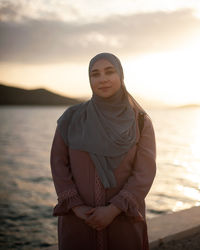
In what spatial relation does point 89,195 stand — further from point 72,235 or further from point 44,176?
point 44,176

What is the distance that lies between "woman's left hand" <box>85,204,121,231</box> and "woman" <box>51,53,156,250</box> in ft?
0.03

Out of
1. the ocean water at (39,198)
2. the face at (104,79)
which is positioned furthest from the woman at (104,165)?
the ocean water at (39,198)

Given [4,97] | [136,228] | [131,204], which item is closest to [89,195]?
[131,204]

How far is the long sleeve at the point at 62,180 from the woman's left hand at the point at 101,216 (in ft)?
0.43

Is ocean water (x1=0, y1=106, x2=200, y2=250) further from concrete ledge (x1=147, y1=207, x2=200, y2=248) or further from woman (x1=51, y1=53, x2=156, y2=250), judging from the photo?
woman (x1=51, y1=53, x2=156, y2=250)

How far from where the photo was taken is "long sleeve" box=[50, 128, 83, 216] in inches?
80.7

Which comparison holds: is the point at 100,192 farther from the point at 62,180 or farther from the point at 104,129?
the point at 104,129

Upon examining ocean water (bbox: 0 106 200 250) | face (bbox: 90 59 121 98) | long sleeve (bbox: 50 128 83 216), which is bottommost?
ocean water (bbox: 0 106 200 250)

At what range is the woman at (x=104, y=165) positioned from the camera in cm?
204

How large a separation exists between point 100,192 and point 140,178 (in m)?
0.28

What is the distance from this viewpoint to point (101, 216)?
6.38ft

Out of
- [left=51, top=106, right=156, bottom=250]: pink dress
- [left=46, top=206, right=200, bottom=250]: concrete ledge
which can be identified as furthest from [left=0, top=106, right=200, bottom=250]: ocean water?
[left=51, top=106, right=156, bottom=250]: pink dress

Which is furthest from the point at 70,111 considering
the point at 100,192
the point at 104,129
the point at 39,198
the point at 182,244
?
the point at 39,198

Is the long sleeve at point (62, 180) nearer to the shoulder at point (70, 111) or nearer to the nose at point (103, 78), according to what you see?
the shoulder at point (70, 111)
